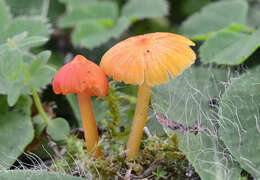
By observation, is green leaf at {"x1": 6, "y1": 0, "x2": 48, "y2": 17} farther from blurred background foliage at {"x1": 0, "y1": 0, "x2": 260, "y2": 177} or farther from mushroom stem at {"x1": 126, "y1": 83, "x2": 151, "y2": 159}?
mushroom stem at {"x1": 126, "y1": 83, "x2": 151, "y2": 159}

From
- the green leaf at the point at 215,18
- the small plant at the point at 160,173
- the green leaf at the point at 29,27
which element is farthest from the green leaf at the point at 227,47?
the green leaf at the point at 29,27

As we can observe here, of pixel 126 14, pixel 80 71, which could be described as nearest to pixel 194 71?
pixel 80 71

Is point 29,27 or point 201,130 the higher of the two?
point 29,27

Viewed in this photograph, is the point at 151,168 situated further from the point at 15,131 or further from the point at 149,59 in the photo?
the point at 15,131

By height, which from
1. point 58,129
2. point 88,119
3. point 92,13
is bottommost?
point 58,129

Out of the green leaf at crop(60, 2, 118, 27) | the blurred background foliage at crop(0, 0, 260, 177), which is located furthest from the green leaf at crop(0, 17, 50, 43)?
the green leaf at crop(60, 2, 118, 27)

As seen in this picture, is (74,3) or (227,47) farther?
(74,3)

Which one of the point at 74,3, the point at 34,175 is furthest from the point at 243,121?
the point at 74,3
